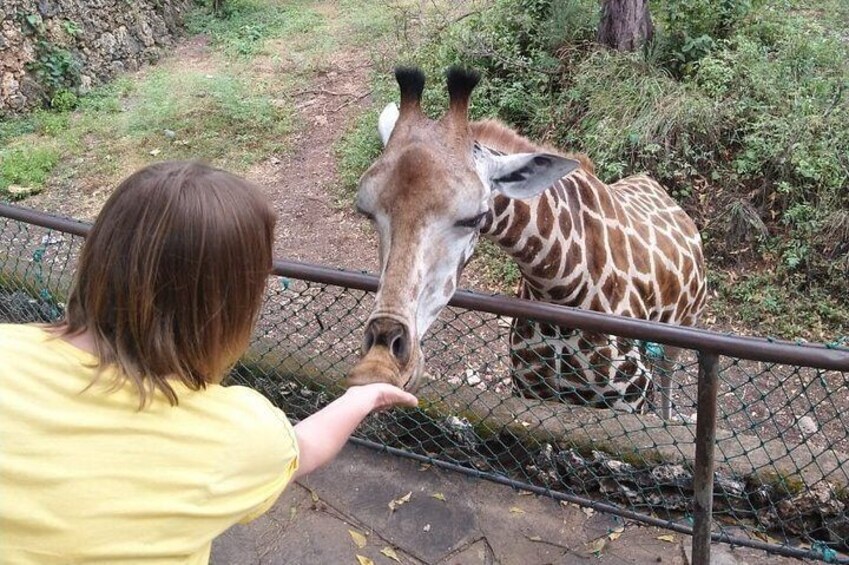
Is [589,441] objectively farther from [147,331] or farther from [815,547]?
[147,331]

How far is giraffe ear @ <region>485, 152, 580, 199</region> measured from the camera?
2.70 m

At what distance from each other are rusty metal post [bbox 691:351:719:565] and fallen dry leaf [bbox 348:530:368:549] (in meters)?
1.30

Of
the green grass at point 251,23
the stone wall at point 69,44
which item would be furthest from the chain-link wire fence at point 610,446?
the green grass at point 251,23

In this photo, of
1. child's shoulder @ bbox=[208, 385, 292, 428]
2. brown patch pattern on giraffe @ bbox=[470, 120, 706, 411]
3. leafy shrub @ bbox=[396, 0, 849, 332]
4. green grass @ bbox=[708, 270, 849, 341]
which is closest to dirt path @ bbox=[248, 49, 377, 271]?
leafy shrub @ bbox=[396, 0, 849, 332]

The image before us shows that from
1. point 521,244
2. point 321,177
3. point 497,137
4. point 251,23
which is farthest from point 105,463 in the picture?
point 251,23

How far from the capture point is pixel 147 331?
1.38m

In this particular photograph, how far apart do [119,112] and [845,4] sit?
9.59 metres

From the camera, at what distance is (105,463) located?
1.25 meters

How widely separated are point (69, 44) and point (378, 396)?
11236mm

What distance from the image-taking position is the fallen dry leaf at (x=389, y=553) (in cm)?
Result: 290

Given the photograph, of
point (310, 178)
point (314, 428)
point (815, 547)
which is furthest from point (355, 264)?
point (314, 428)

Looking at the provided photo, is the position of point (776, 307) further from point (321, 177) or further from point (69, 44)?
point (69, 44)

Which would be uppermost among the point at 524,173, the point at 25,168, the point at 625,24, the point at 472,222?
the point at 524,173

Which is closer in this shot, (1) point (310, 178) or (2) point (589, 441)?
(2) point (589, 441)
